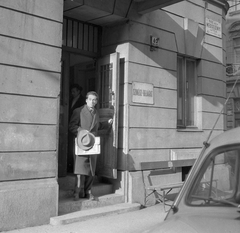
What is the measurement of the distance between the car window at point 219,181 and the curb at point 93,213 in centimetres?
380

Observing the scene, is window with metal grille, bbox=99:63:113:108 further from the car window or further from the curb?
the car window

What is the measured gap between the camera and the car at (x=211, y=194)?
2068 millimetres

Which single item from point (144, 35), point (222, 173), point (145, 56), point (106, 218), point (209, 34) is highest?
point (209, 34)

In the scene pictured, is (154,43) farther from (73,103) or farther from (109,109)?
(73,103)

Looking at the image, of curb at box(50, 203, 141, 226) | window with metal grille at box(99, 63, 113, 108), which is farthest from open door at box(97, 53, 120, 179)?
curb at box(50, 203, 141, 226)

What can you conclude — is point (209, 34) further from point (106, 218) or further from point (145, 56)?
point (106, 218)

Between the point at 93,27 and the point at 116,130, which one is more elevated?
the point at 93,27

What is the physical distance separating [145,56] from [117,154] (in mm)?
2333

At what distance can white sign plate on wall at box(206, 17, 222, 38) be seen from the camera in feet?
31.3

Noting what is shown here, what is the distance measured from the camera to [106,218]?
20.1ft

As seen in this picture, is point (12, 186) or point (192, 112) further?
point (192, 112)

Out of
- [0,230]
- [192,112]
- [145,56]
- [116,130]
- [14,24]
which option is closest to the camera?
[0,230]

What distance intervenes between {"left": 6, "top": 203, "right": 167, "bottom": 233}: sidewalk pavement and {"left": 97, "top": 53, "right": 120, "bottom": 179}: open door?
972mm

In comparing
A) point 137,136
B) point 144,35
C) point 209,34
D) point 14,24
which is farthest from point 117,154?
point 209,34
